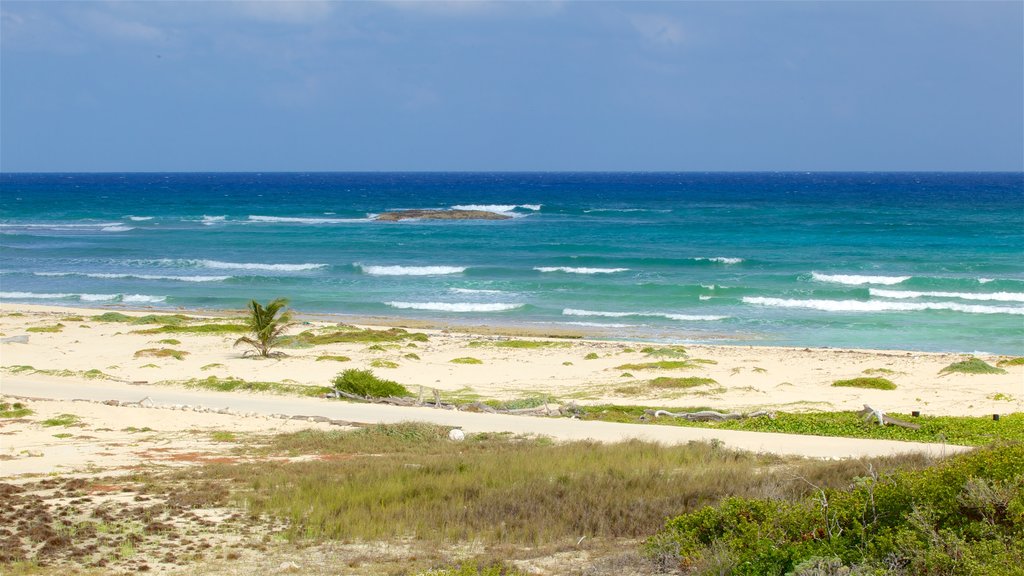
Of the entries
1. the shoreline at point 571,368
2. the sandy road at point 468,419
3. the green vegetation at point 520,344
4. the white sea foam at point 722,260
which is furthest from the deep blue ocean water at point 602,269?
the sandy road at point 468,419

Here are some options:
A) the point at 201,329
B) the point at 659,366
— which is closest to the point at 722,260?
the point at 659,366

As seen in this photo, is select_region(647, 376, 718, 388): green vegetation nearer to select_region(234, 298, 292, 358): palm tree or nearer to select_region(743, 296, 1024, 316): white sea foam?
select_region(234, 298, 292, 358): palm tree

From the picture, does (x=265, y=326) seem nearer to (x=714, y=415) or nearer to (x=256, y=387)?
(x=256, y=387)

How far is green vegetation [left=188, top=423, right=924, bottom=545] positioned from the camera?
10.6 m

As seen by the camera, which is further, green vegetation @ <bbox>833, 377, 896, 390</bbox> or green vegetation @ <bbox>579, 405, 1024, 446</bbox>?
green vegetation @ <bbox>833, 377, 896, 390</bbox>

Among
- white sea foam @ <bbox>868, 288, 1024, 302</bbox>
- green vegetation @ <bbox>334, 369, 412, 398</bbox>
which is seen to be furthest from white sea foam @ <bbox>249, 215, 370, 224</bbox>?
green vegetation @ <bbox>334, 369, 412, 398</bbox>

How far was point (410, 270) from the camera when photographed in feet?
180

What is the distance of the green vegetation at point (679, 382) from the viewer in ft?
74.9

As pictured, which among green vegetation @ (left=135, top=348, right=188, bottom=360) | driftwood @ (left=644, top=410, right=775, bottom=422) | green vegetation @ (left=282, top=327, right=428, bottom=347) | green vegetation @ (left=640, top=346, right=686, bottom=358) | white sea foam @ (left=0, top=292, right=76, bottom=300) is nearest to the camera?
driftwood @ (left=644, top=410, right=775, bottom=422)

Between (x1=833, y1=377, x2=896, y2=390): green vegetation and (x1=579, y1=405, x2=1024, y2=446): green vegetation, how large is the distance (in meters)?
4.55

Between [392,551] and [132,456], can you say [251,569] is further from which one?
[132,456]

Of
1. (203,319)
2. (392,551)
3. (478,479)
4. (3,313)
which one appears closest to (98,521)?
(392,551)

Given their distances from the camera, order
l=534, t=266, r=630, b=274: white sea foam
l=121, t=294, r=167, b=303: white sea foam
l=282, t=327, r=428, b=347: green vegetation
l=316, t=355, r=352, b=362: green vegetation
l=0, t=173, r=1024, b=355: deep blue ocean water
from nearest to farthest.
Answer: l=316, t=355, r=352, b=362: green vegetation, l=282, t=327, r=428, b=347: green vegetation, l=0, t=173, r=1024, b=355: deep blue ocean water, l=121, t=294, r=167, b=303: white sea foam, l=534, t=266, r=630, b=274: white sea foam

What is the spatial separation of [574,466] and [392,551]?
11.6 ft
